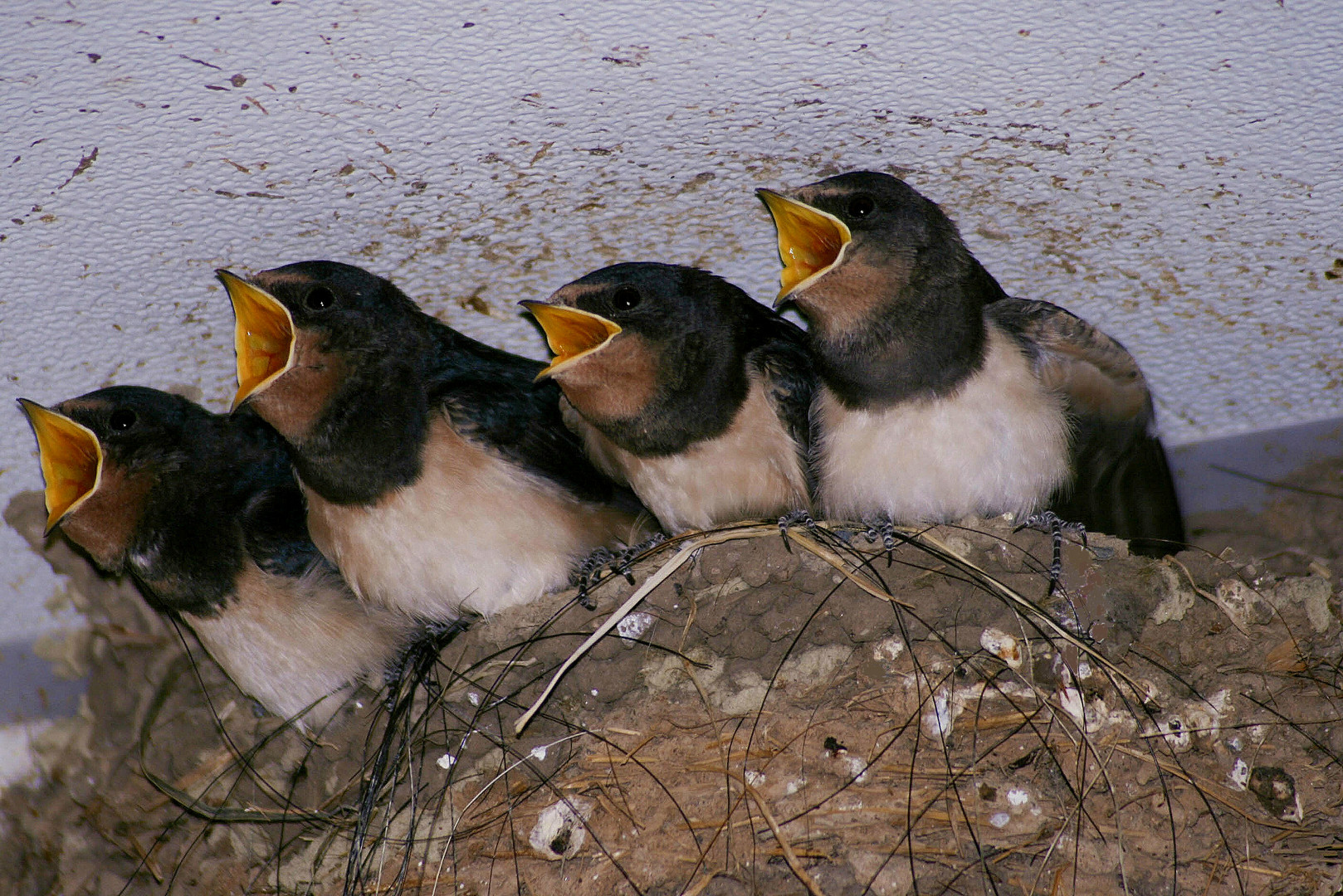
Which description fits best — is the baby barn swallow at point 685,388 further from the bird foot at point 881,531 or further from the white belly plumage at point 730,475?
the bird foot at point 881,531

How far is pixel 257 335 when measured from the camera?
222 centimetres

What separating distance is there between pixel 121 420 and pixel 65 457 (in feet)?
0.44

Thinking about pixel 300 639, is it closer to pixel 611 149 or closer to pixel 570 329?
pixel 570 329

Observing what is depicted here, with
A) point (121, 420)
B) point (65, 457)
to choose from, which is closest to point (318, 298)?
point (121, 420)

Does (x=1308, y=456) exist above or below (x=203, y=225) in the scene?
below

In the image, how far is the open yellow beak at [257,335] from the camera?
212cm

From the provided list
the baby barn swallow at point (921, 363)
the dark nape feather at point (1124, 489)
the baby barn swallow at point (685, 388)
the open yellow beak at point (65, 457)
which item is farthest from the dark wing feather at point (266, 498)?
the dark nape feather at point (1124, 489)

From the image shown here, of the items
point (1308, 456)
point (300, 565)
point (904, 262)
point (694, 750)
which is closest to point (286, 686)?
point (300, 565)

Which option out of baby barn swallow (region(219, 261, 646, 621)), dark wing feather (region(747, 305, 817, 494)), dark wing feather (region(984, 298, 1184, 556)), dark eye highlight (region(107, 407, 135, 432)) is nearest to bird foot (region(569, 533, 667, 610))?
baby barn swallow (region(219, 261, 646, 621))

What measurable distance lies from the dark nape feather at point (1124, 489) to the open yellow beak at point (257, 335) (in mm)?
1485

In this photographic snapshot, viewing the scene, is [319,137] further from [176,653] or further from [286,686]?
[176,653]

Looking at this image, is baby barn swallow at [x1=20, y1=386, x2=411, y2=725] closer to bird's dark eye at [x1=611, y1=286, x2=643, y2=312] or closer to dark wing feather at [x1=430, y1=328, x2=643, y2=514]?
dark wing feather at [x1=430, y1=328, x2=643, y2=514]

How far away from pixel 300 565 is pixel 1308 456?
2.51m

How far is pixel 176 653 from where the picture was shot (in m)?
3.03
